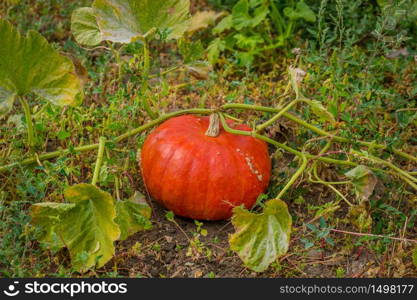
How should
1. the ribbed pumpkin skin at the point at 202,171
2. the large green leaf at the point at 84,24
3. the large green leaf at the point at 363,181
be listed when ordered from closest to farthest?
1. the large green leaf at the point at 363,181
2. the ribbed pumpkin skin at the point at 202,171
3. the large green leaf at the point at 84,24

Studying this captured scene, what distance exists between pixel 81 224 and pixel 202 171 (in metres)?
0.53

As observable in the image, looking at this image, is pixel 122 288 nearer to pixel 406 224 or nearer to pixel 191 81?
pixel 406 224

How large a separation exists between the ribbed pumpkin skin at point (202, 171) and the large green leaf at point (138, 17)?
411 millimetres

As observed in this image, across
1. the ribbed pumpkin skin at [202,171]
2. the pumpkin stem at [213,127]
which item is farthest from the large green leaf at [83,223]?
the pumpkin stem at [213,127]

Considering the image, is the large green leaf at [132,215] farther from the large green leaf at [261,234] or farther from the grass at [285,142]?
the large green leaf at [261,234]

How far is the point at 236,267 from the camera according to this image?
269 cm

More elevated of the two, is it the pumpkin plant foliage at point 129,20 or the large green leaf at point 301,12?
the pumpkin plant foliage at point 129,20

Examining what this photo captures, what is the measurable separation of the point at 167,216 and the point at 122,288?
48 cm

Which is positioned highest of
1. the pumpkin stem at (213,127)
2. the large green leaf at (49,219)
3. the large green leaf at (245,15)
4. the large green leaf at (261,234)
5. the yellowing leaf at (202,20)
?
the large green leaf at (245,15)

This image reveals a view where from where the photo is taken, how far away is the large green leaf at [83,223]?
2.49m

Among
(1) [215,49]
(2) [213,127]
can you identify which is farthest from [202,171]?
(1) [215,49]

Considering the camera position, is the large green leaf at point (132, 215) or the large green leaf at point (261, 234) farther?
the large green leaf at point (132, 215)

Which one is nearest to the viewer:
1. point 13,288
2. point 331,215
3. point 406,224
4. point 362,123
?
point 13,288

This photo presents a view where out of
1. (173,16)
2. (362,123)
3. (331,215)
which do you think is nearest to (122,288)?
(331,215)
